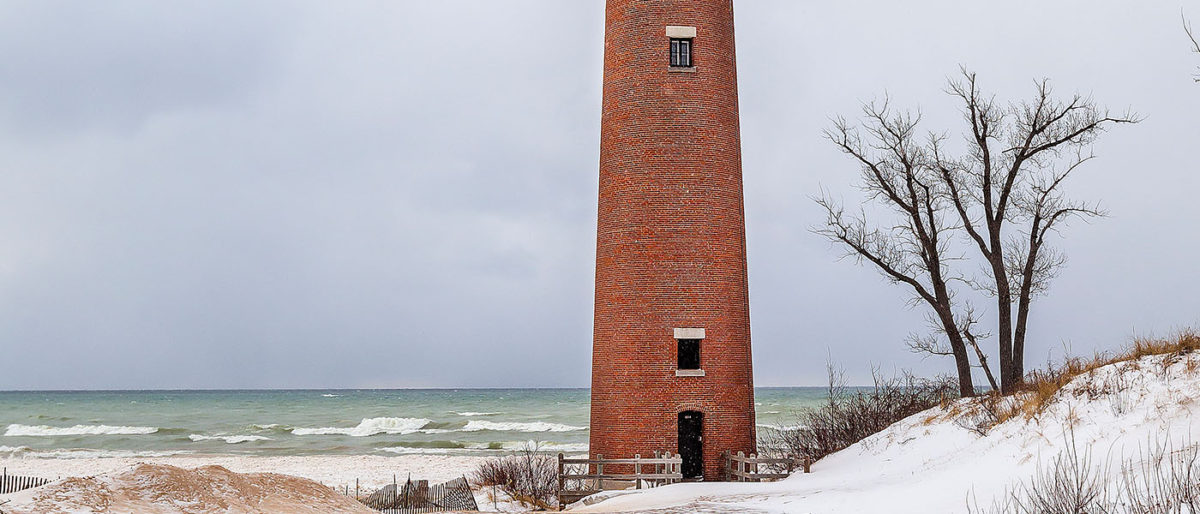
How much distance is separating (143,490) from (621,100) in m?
14.2

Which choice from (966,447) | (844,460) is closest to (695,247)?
(844,460)

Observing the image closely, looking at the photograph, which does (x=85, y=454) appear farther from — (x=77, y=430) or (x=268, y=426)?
(x=77, y=430)

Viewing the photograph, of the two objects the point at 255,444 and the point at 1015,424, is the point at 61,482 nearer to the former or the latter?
the point at 1015,424

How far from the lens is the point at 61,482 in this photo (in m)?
12.7

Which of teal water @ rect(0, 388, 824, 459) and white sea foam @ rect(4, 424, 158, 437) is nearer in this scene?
teal water @ rect(0, 388, 824, 459)

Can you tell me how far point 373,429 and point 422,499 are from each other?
4761cm

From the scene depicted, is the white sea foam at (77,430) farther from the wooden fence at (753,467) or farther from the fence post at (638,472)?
the wooden fence at (753,467)

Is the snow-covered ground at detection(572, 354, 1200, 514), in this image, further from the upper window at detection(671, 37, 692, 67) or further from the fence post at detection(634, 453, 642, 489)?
the upper window at detection(671, 37, 692, 67)

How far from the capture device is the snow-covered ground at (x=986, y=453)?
14.5 meters

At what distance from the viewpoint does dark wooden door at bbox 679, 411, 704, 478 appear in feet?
76.4

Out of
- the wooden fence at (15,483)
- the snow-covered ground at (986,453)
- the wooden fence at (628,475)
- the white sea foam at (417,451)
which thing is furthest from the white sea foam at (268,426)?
the snow-covered ground at (986,453)

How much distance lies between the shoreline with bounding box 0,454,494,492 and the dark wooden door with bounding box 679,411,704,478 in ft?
47.7

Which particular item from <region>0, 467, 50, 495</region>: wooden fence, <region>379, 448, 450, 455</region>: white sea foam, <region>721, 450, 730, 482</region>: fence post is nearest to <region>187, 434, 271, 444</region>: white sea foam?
<region>379, 448, 450, 455</region>: white sea foam

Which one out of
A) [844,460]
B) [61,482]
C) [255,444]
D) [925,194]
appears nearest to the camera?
[61,482]
